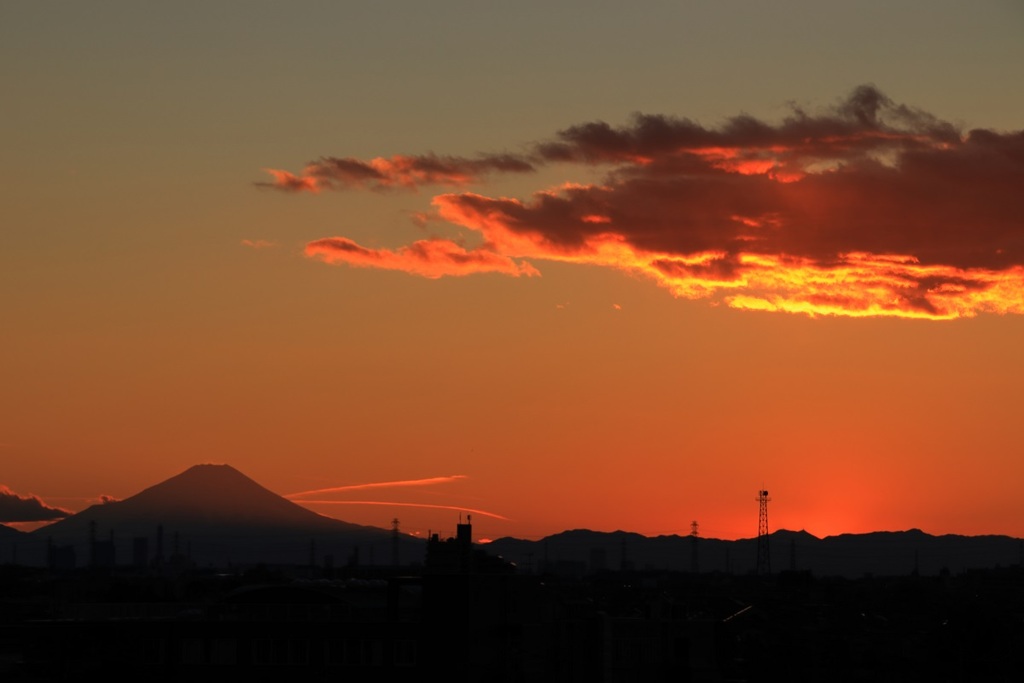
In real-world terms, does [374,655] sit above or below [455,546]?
below

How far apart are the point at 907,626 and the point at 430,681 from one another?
10048 centimetres

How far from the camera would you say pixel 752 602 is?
653 feet

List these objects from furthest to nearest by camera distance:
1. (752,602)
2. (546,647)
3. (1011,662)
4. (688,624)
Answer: (752,602) < (1011,662) < (688,624) < (546,647)

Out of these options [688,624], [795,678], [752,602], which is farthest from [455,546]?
[752,602]

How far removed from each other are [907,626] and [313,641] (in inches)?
4014

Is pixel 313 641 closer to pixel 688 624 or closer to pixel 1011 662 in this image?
pixel 688 624

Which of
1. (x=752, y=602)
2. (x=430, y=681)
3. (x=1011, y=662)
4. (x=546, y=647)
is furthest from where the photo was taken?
(x=752, y=602)

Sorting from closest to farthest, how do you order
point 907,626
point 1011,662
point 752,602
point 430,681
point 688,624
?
point 430,681 < point 688,624 < point 1011,662 < point 907,626 < point 752,602

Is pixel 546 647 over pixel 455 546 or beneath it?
beneath

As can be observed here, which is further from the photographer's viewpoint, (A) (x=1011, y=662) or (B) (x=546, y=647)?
(A) (x=1011, y=662)

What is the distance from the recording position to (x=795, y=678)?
427ft

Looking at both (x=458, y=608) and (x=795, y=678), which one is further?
(x=795, y=678)

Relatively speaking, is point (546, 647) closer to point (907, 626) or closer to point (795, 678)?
point (795, 678)

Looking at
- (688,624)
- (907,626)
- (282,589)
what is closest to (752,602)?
(907,626)
